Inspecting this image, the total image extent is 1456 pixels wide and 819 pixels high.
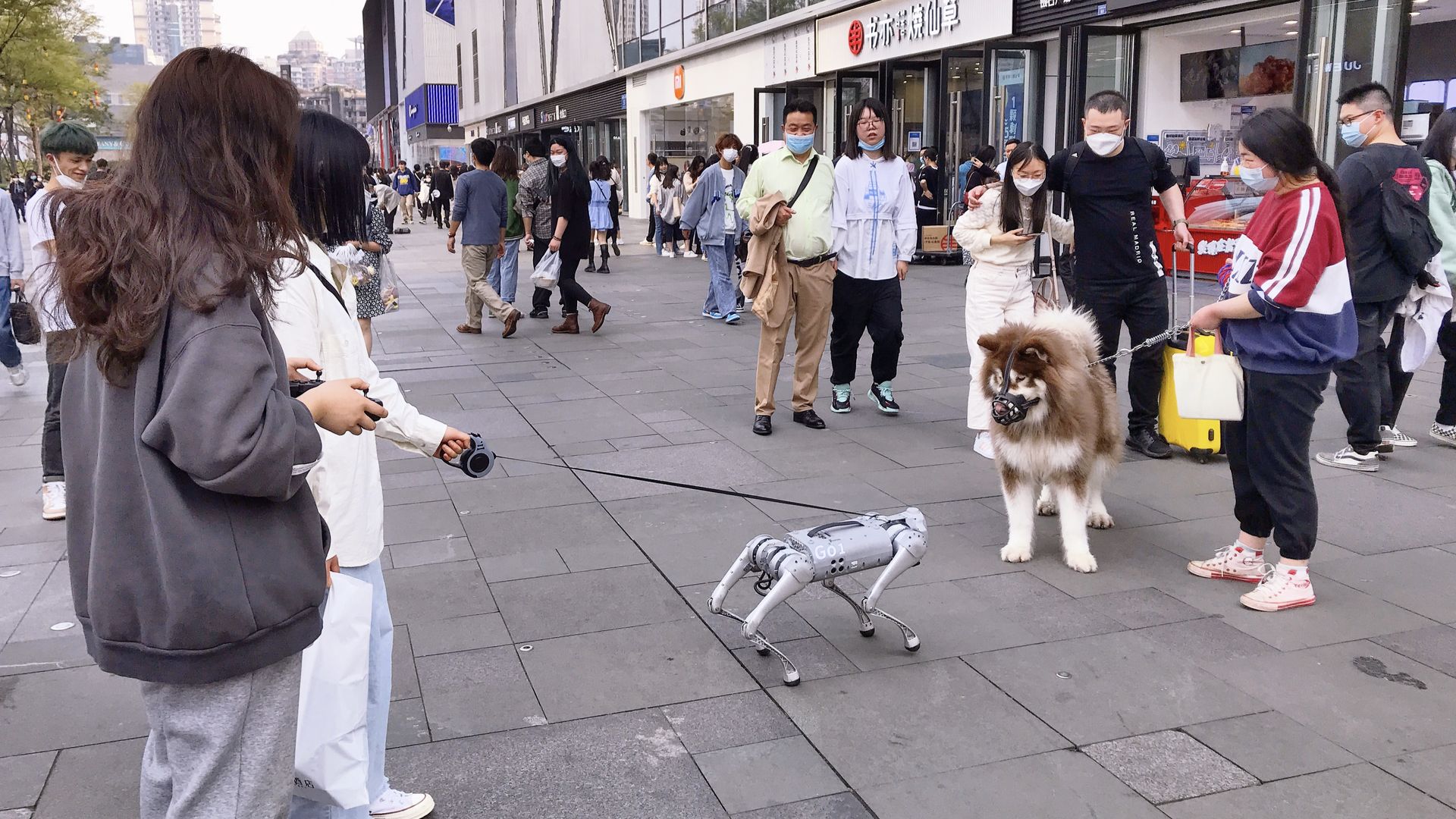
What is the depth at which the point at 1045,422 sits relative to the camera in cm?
450

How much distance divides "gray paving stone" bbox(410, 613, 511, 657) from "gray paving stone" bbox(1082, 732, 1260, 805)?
199 cm

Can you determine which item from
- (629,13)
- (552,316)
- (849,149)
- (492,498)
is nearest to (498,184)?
(552,316)

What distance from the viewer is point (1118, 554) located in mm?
4859

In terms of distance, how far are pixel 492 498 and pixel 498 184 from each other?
20.7ft

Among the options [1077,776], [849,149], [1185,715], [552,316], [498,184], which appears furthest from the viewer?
[552,316]

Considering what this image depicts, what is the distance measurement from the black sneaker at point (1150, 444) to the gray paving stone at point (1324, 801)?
11.5 feet

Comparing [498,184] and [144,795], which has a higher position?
[498,184]

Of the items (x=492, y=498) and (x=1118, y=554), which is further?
(x=492, y=498)

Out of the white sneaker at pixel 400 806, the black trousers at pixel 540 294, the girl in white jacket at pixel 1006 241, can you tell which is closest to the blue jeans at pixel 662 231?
the black trousers at pixel 540 294

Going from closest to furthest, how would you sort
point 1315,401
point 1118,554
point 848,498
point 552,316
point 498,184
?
point 1315,401, point 1118,554, point 848,498, point 498,184, point 552,316

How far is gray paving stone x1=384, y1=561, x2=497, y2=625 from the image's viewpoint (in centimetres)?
426

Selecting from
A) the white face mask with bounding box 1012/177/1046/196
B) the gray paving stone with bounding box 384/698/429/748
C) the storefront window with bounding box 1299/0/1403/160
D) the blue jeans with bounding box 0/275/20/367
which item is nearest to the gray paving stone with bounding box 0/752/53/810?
the gray paving stone with bounding box 384/698/429/748

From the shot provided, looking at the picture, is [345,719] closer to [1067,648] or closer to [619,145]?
[1067,648]

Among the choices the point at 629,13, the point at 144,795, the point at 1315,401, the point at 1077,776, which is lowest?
the point at 1077,776
